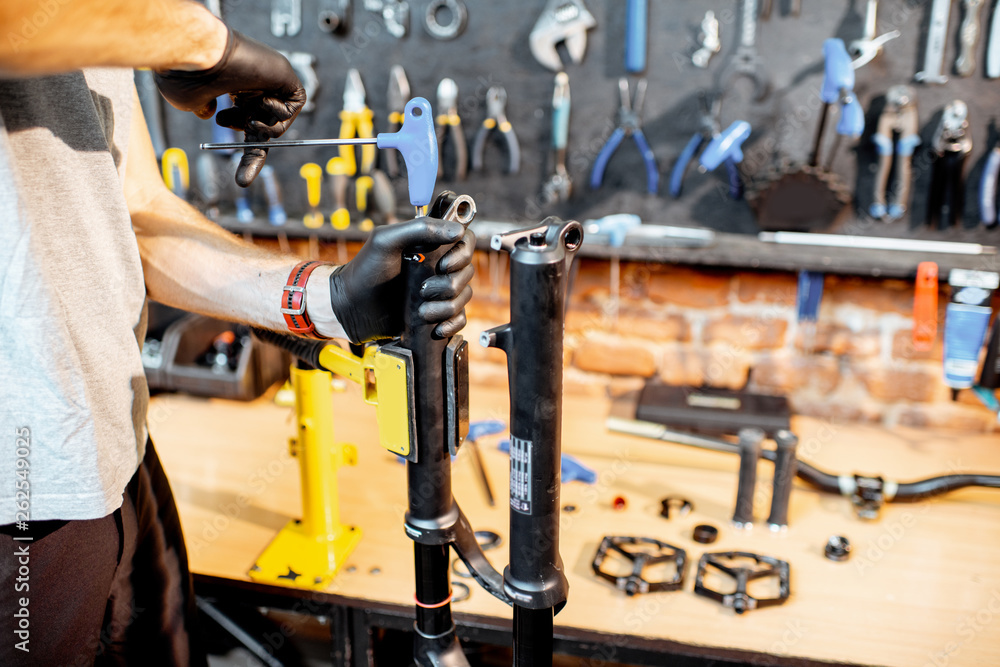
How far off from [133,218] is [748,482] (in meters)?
0.98

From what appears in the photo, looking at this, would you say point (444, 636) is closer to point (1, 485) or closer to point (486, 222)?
point (1, 485)

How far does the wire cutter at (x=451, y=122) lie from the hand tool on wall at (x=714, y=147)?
0.46 meters

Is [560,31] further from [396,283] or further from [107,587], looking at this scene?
[107,587]

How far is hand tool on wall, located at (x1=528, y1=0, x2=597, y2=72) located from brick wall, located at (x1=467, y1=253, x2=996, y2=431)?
439 millimetres

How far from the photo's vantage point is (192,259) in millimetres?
996

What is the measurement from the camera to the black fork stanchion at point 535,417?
698 mm

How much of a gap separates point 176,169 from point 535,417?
1465 millimetres

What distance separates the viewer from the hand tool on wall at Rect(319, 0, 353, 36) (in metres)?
1.71

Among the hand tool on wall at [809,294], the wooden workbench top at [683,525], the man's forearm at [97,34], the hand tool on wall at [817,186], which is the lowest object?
the wooden workbench top at [683,525]

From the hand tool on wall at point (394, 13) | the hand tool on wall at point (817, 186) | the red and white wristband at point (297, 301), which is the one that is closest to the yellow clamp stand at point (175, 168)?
the hand tool on wall at point (394, 13)

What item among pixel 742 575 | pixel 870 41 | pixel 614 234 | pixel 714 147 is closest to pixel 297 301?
pixel 742 575

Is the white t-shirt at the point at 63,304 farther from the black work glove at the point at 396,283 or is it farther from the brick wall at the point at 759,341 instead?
the brick wall at the point at 759,341

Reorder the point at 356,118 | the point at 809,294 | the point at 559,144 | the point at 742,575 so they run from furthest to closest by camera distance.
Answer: the point at 356,118 → the point at 559,144 → the point at 809,294 → the point at 742,575

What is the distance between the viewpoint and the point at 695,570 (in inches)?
44.4
